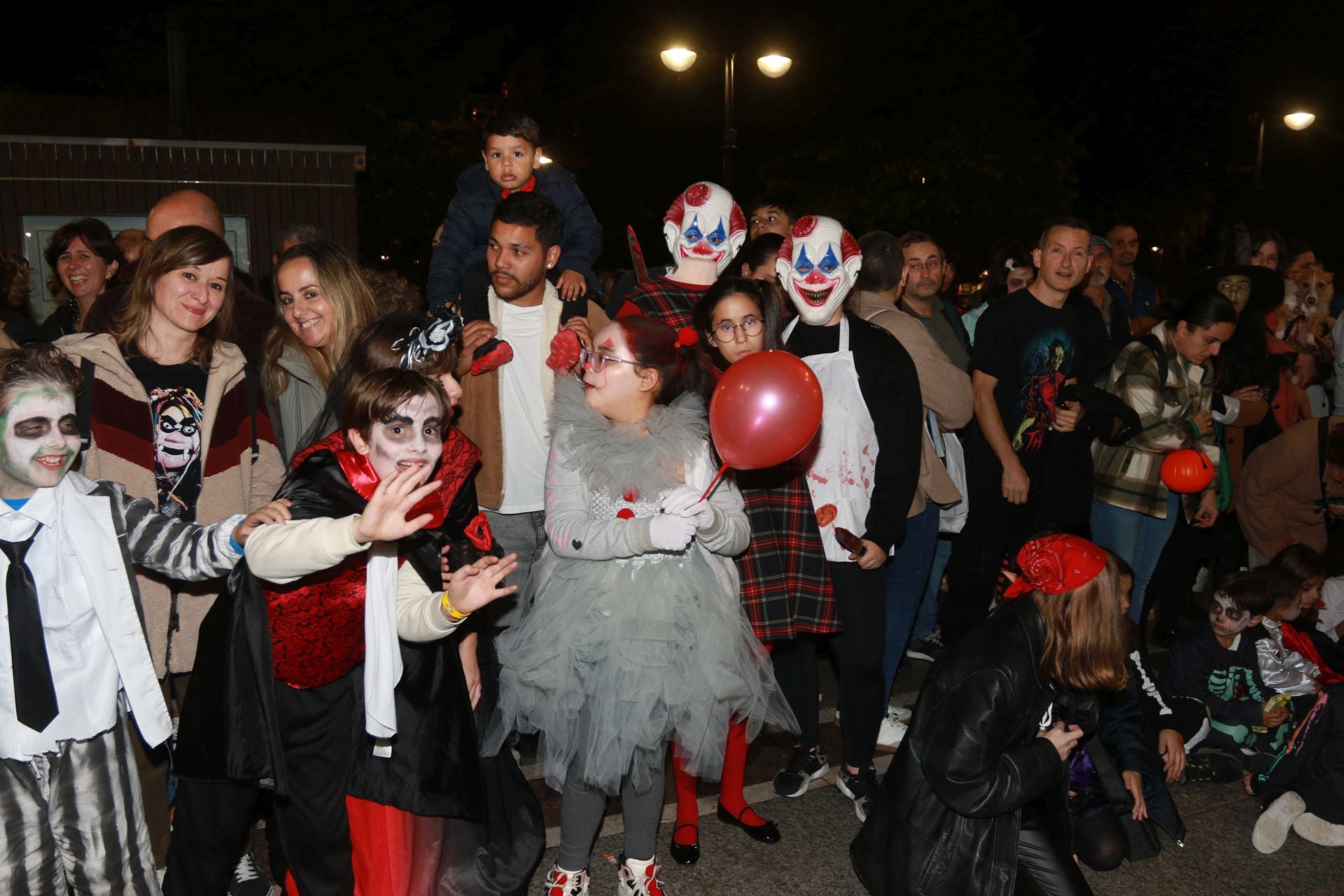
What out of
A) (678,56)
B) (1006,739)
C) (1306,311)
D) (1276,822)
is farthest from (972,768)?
(678,56)

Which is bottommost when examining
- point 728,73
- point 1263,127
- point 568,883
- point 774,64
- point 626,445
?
point 568,883

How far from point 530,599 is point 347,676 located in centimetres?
70

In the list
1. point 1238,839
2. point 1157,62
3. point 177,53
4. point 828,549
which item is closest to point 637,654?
point 828,549

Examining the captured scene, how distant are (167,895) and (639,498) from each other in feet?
5.83

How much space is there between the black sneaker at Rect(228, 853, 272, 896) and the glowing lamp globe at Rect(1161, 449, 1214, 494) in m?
4.43

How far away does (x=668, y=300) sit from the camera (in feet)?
13.6

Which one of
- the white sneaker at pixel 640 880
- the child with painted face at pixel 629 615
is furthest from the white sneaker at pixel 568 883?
the white sneaker at pixel 640 880

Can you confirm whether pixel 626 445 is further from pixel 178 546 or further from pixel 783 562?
pixel 178 546

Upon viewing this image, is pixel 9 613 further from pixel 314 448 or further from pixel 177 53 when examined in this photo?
pixel 177 53

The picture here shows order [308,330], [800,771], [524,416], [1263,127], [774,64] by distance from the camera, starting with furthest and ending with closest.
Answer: [1263,127]
[774,64]
[800,771]
[524,416]
[308,330]

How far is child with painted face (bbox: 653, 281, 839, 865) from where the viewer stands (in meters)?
3.75

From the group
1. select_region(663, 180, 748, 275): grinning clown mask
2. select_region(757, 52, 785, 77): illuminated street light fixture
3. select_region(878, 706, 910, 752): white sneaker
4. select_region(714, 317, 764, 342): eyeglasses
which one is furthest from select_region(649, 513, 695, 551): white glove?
select_region(757, 52, 785, 77): illuminated street light fixture

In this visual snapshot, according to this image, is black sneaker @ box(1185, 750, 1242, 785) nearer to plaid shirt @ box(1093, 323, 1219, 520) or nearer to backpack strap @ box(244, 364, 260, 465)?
plaid shirt @ box(1093, 323, 1219, 520)

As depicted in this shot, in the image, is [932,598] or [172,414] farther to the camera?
[932,598]
